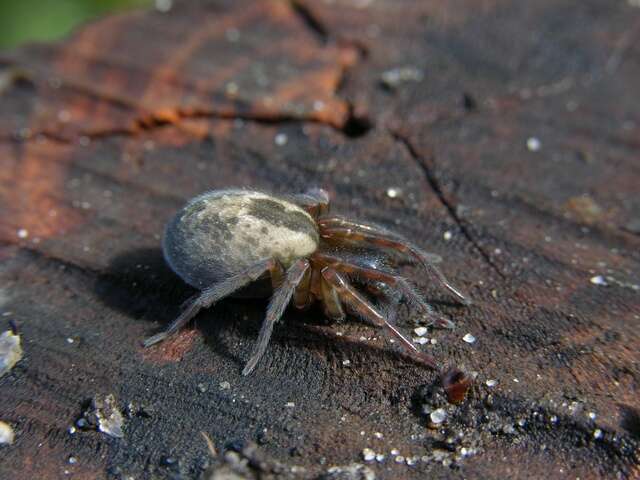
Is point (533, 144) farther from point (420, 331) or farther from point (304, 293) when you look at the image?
point (304, 293)

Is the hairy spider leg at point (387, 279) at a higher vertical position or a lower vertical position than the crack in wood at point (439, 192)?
lower

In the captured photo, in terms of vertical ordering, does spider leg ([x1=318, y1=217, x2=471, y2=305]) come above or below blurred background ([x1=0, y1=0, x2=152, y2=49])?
above

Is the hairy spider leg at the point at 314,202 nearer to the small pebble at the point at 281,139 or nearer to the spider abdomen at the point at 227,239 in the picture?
the spider abdomen at the point at 227,239

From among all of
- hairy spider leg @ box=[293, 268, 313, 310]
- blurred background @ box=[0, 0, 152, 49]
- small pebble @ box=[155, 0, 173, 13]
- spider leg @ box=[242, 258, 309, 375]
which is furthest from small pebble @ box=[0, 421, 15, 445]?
blurred background @ box=[0, 0, 152, 49]

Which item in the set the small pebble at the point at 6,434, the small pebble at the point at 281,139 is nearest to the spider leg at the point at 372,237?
the small pebble at the point at 281,139

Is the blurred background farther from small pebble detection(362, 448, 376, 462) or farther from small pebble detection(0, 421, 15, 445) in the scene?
small pebble detection(362, 448, 376, 462)

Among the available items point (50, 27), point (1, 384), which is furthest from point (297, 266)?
point (50, 27)

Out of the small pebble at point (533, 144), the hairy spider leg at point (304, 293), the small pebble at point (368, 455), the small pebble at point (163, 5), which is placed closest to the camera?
the small pebble at point (368, 455)
